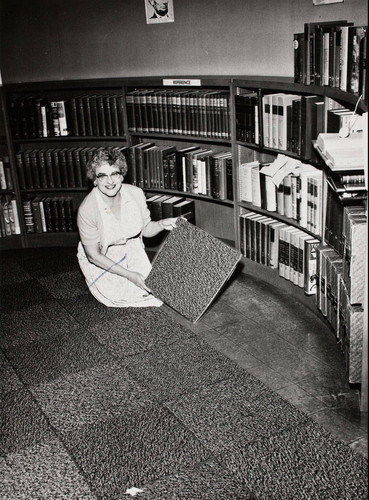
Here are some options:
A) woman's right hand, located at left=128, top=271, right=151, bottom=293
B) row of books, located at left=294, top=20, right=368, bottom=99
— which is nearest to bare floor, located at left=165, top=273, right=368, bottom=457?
woman's right hand, located at left=128, top=271, right=151, bottom=293

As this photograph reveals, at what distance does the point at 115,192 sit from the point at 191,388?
1545mm

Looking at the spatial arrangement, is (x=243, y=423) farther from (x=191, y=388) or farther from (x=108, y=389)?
(x=108, y=389)

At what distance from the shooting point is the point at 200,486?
250 cm

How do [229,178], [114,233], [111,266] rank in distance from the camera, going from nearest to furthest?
[111,266], [114,233], [229,178]

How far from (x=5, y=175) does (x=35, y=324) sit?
2120 millimetres

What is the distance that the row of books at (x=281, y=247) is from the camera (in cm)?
397

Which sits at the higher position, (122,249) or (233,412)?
(122,249)

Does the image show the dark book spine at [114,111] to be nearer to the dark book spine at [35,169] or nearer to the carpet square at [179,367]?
the dark book spine at [35,169]

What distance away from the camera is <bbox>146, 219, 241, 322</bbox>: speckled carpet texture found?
12.5 ft

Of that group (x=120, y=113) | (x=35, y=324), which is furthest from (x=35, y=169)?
(x=35, y=324)

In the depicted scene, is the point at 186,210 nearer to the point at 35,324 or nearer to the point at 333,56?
the point at 35,324

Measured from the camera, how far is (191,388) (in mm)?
3266

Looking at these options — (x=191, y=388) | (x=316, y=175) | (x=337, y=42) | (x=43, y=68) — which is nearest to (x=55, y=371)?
(x=191, y=388)

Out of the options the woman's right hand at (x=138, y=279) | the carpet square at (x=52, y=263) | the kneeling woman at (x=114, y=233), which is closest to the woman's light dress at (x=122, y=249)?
the kneeling woman at (x=114, y=233)
